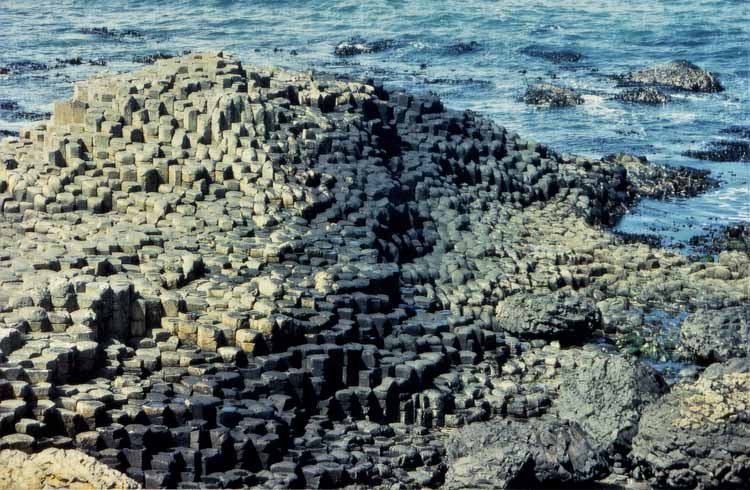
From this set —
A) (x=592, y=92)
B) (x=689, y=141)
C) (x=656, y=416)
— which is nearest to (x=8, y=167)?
(x=656, y=416)

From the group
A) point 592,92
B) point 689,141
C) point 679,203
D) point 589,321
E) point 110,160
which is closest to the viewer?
point 589,321

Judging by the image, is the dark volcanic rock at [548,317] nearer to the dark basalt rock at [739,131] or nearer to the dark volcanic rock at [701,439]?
the dark volcanic rock at [701,439]

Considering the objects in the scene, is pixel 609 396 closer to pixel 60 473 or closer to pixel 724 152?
pixel 60 473

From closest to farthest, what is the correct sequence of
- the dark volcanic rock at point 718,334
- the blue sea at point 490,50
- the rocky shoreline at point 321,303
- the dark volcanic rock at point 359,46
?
the rocky shoreline at point 321,303 → the dark volcanic rock at point 718,334 → the blue sea at point 490,50 → the dark volcanic rock at point 359,46

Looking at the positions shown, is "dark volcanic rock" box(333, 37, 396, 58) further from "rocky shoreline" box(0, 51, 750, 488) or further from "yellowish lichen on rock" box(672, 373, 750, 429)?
"yellowish lichen on rock" box(672, 373, 750, 429)

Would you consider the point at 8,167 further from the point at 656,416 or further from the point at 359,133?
the point at 656,416

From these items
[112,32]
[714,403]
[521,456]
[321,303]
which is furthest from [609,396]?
[112,32]

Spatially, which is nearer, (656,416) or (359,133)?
(656,416)

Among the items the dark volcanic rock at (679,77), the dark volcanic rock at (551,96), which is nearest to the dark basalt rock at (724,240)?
the dark volcanic rock at (551,96)
